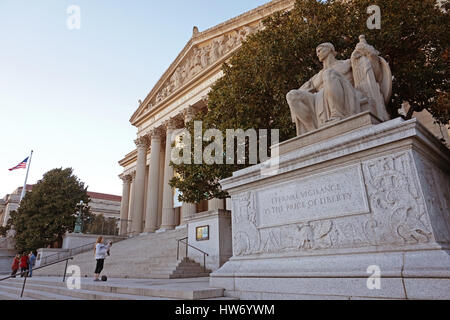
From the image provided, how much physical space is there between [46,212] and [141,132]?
1167 cm

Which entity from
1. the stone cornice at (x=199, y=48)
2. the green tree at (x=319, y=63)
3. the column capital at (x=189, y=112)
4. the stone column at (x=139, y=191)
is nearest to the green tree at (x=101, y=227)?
the stone column at (x=139, y=191)

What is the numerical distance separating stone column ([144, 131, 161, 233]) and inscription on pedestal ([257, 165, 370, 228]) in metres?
22.3

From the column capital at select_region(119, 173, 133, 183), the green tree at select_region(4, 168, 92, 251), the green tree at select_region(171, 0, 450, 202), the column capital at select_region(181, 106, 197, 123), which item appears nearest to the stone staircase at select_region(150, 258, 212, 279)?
the green tree at select_region(171, 0, 450, 202)

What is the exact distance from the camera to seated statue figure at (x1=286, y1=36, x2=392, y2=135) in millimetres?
4965

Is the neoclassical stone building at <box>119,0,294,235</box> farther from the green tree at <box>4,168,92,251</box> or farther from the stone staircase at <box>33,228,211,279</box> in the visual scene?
the green tree at <box>4,168,92,251</box>

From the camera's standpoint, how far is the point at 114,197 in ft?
214

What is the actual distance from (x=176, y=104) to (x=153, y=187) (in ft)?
25.9

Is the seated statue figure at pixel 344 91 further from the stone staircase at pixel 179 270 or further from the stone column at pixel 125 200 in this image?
the stone column at pixel 125 200

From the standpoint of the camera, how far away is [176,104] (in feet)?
88.6

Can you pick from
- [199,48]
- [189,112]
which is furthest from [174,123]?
[199,48]

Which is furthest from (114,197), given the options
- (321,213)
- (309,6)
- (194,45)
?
(321,213)

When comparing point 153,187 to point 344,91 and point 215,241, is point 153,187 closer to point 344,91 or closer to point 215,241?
point 215,241

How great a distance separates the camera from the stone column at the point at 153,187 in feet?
84.8

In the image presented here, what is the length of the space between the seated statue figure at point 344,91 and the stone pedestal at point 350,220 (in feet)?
1.66
